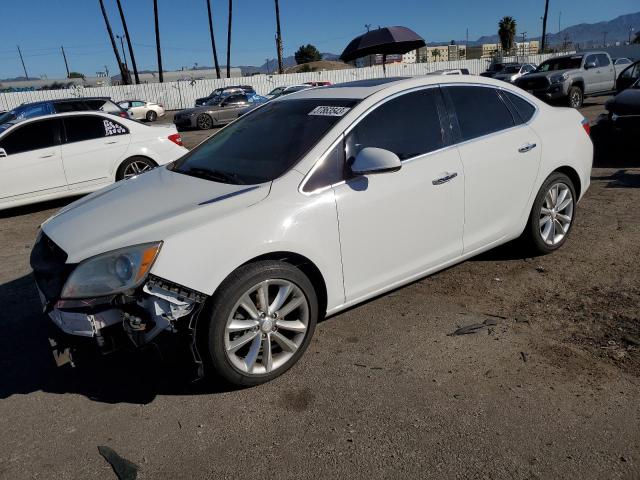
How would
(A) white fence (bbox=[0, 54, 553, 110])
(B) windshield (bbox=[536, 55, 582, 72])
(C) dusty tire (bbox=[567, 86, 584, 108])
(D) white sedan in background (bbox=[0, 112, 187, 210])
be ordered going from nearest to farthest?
(D) white sedan in background (bbox=[0, 112, 187, 210]) → (C) dusty tire (bbox=[567, 86, 584, 108]) → (B) windshield (bbox=[536, 55, 582, 72]) → (A) white fence (bbox=[0, 54, 553, 110])

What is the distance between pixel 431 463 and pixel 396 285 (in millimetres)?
1367

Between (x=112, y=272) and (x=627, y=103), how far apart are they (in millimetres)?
8771

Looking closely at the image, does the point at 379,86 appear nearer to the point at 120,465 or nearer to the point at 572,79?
the point at 120,465

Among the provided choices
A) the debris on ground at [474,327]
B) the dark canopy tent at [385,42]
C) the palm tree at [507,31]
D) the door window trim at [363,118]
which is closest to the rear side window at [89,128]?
the door window trim at [363,118]

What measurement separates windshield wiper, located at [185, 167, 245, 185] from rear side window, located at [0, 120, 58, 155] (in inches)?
198

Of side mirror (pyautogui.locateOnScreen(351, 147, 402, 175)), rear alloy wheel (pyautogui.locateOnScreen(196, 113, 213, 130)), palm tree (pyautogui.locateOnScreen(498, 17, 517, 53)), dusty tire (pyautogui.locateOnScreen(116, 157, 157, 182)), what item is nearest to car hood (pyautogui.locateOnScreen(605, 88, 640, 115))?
side mirror (pyautogui.locateOnScreen(351, 147, 402, 175))

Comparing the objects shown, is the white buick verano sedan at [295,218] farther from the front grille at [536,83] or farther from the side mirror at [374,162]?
the front grille at [536,83]

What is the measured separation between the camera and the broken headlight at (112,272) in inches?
105

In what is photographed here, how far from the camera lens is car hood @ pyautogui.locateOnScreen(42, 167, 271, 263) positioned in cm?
282

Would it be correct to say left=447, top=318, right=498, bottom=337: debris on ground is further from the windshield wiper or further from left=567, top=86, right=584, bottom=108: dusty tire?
left=567, top=86, right=584, bottom=108: dusty tire

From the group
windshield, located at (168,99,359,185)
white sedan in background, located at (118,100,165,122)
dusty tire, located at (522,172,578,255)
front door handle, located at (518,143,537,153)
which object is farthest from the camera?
white sedan in background, located at (118,100,165,122)

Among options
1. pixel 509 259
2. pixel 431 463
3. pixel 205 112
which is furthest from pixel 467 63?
pixel 431 463

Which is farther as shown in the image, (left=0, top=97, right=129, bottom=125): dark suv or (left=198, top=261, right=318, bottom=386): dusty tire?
(left=0, top=97, right=129, bottom=125): dark suv

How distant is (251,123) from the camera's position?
4.09 m
